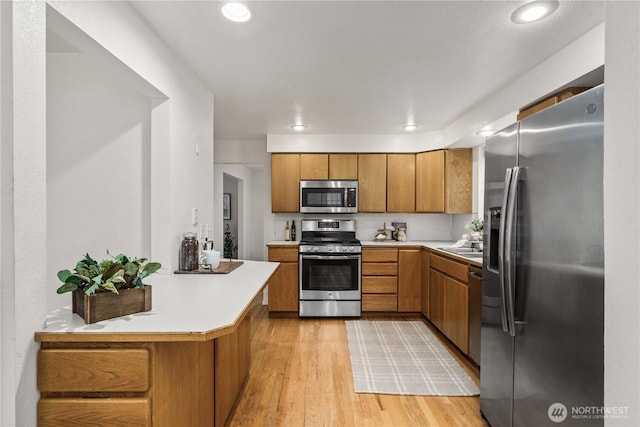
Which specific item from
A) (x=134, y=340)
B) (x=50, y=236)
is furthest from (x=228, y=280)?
(x=50, y=236)

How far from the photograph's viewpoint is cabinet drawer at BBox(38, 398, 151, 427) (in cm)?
112

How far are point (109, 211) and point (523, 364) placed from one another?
2.37 metres

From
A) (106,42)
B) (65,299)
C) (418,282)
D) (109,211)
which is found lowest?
(418,282)

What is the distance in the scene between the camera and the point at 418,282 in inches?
167

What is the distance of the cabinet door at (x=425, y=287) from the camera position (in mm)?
4055

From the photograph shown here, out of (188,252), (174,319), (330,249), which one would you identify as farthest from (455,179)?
(174,319)

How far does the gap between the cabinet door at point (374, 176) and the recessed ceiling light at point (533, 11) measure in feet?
9.14

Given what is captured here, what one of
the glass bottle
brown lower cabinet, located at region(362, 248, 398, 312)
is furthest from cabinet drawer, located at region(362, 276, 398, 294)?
the glass bottle

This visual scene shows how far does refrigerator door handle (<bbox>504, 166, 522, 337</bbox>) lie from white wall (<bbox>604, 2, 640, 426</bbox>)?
98 centimetres

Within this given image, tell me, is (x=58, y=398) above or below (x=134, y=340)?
below

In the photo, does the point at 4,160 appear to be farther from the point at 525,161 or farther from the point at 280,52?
the point at 525,161

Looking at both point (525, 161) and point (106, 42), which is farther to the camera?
point (525, 161)

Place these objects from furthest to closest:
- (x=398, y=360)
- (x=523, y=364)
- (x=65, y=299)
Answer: (x=398, y=360) → (x=65, y=299) → (x=523, y=364)

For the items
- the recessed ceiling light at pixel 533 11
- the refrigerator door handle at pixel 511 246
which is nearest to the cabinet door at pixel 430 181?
the recessed ceiling light at pixel 533 11
